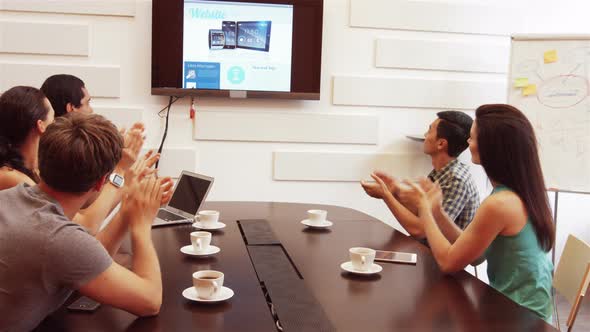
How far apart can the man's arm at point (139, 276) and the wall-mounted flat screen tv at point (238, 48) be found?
2368 millimetres

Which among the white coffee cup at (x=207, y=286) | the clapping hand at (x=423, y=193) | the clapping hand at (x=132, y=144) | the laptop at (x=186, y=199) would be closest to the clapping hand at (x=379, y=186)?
the clapping hand at (x=423, y=193)

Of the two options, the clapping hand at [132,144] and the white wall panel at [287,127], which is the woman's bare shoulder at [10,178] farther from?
the white wall panel at [287,127]

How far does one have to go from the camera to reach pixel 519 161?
6.05ft

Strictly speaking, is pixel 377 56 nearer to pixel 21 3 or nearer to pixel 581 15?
pixel 581 15

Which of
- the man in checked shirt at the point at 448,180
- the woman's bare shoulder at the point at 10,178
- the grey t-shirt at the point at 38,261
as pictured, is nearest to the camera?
the grey t-shirt at the point at 38,261

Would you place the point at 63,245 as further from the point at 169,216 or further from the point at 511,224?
the point at 511,224

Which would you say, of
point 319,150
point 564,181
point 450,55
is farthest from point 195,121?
point 564,181

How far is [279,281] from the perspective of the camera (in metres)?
1.60

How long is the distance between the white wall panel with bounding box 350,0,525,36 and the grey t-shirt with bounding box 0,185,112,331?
9.99 ft

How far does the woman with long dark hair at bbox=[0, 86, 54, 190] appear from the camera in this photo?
1.96m

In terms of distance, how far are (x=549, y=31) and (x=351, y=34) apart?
1.44 metres

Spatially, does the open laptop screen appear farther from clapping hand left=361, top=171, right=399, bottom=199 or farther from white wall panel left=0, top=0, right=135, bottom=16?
white wall panel left=0, top=0, right=135, bottom=16

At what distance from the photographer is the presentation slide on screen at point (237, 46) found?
377 centimetres

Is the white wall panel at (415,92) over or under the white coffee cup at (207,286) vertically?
over
